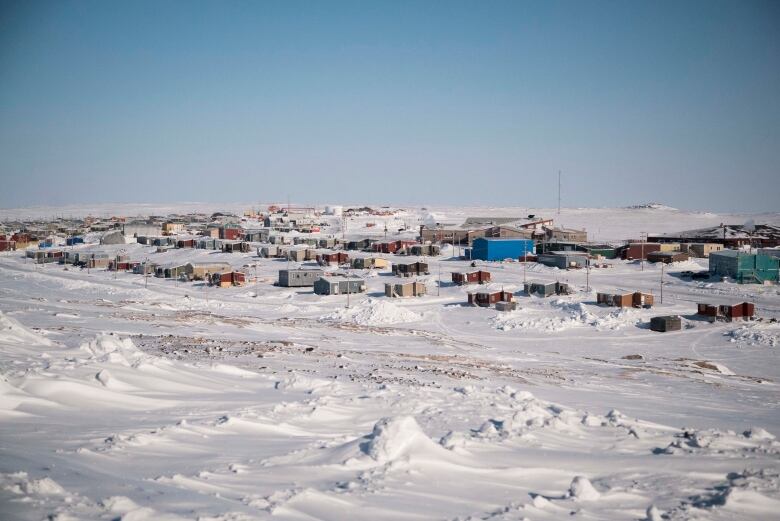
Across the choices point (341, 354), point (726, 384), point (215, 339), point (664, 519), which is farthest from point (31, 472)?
point (726, 384)

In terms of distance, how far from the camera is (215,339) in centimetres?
1755

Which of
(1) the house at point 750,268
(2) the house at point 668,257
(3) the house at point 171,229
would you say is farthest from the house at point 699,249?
(3) the house at point 171,229

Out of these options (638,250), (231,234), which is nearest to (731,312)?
(638,250)

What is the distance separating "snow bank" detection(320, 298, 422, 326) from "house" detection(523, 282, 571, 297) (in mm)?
6443

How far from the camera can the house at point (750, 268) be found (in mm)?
32500

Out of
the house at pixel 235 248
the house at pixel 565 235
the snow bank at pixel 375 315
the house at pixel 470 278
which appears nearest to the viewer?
the snow bank at pixel 375 315

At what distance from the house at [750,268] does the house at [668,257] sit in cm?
605

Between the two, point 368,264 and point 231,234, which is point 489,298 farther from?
point 231,234

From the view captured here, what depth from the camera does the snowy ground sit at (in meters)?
5.75

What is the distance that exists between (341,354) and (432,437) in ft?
28.4

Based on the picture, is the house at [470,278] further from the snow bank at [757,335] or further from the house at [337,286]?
the snow bank at [757,335]

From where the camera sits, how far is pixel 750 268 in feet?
107

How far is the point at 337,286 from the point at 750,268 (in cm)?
2067

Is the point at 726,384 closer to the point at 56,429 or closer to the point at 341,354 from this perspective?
the point at 341,354
